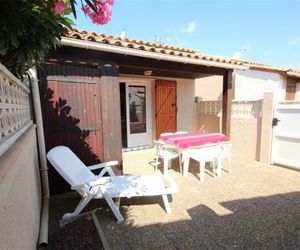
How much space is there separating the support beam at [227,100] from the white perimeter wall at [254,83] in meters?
2.59

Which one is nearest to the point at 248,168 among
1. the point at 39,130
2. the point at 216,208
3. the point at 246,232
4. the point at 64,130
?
the point at 216,208

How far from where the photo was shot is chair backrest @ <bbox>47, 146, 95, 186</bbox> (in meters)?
2.95

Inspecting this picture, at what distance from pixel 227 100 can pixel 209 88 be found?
2.95 meters

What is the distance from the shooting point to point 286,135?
199 inches

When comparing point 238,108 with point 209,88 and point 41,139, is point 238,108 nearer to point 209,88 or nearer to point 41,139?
point 209,88

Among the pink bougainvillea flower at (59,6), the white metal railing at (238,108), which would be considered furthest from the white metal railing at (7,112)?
the white metal railing at (238,108)

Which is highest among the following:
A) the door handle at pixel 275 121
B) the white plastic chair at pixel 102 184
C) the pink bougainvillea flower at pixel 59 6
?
the pink bougainvillea flower at pixel 59 6

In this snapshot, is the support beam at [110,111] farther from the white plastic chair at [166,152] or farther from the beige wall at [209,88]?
the beige wall at [209,88]

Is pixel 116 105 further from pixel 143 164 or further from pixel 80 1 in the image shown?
pixel 80 1

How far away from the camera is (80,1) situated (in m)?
1.46

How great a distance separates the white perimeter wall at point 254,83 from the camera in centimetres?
851

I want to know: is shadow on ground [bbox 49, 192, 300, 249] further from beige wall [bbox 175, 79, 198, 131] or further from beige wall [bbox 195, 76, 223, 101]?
beige wall [bbox 195, 76, 223, 101]

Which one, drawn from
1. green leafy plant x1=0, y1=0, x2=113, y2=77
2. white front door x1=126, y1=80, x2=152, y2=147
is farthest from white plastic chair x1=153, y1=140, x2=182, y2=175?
green leafy plant x1=0, y1=0, x2=113, y2=77

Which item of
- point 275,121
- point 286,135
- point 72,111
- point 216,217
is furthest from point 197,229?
point 275,121
